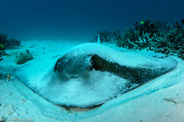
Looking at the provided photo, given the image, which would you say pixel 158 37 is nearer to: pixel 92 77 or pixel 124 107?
pixel 92 77

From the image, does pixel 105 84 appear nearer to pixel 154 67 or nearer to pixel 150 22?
pixel 154 67

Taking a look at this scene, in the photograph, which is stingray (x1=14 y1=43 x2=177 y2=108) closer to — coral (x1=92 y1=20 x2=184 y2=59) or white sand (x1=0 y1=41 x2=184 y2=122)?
white sand (x1=0 y1=41 x2=184 y2=122)

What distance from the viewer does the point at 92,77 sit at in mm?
3029

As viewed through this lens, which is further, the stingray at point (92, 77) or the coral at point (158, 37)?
the coral at point (158, 37)

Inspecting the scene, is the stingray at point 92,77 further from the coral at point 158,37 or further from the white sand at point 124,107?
the coral at point 158,37

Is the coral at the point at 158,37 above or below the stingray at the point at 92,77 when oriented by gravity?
above

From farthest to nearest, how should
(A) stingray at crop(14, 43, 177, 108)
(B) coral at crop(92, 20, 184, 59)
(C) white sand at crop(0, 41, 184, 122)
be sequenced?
(B) coral at crop(92, 20, 184, 59), (A) stingray at crop(14, 43, 177, 108), (C) white sand at crop(0, 41, 184, 122)

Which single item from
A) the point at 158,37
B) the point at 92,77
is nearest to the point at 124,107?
the point at 92,77

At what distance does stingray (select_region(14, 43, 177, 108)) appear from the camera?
104 inches

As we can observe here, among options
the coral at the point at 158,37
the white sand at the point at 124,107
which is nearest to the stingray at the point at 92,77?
the white sand at the point at 124,107

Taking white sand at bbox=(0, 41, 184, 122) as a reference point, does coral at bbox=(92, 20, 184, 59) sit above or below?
above

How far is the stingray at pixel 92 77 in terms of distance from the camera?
2.64 m

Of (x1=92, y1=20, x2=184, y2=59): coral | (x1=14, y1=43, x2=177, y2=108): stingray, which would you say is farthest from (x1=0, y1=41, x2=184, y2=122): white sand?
(x1=92, y1=20, x2=184, y2=59): coral

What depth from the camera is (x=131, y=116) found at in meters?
2.08
